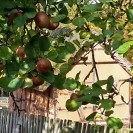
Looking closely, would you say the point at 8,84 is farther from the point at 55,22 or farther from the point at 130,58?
the point at 130,58

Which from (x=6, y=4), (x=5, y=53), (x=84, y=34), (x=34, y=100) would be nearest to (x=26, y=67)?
(x=5, y=53)

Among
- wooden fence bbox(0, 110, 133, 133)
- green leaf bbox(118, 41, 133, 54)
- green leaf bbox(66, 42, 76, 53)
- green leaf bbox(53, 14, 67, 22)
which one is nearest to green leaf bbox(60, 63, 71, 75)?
green leaf bbox(66, 42, 76, 53)

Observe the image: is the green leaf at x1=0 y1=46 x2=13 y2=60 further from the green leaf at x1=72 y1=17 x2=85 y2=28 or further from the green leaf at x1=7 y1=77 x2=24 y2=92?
the green leaf at x1=72 y1=17 x2=85 y2=28

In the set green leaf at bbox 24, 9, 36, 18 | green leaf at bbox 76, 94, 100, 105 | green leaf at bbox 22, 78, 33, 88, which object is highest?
green leaf at bbox 24, 9, 36, 18

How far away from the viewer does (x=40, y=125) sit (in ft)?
24.1

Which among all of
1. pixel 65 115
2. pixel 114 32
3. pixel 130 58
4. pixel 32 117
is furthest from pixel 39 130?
pixel 130 58

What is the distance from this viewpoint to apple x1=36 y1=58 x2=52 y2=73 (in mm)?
2191

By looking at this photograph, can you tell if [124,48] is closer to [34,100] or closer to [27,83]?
[27,83]

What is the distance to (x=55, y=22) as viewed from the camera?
2279mm

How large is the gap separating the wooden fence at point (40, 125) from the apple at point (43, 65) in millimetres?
2925

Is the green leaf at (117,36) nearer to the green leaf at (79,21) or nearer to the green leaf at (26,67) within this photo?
the green leaf at (79,21)

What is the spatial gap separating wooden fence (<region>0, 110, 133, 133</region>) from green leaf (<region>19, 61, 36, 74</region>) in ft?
9.58

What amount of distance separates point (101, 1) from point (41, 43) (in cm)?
38

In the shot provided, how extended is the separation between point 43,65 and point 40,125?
17.2ft
